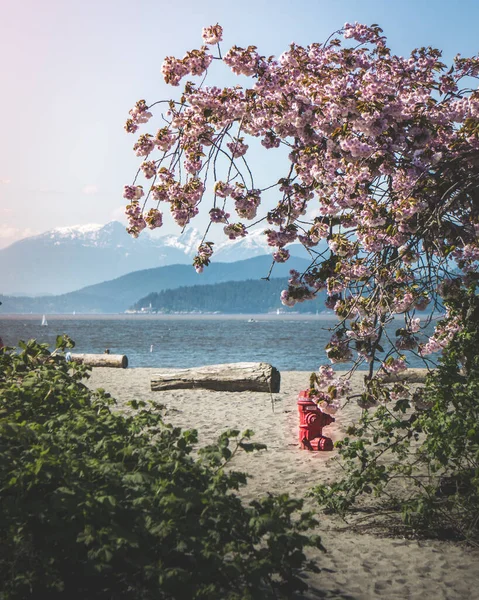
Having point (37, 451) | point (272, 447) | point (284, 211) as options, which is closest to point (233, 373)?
point (272, 447)

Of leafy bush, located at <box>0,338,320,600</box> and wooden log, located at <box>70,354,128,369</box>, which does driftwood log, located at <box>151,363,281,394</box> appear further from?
leafy bush, located at <box>0,338,320,600</box>

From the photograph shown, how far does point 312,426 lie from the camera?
10.1m

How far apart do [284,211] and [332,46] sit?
76.0 inches

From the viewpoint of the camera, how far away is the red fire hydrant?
10.0m

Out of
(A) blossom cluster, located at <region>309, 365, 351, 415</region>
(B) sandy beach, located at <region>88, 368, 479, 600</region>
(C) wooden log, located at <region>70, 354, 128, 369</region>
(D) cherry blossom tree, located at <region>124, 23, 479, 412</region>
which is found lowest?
(B) sandy beach, located at <region>88, 368, 479, 600</region>

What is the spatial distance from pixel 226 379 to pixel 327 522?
9349 millimetres

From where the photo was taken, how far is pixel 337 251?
6551 mm

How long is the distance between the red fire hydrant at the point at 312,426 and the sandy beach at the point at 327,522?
202mm

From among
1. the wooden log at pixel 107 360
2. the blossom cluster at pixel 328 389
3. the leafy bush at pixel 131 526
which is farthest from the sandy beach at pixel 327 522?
the wooden log at pixel 107 360

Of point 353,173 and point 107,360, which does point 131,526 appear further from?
point 107,360

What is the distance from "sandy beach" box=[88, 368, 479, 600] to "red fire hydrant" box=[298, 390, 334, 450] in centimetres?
20

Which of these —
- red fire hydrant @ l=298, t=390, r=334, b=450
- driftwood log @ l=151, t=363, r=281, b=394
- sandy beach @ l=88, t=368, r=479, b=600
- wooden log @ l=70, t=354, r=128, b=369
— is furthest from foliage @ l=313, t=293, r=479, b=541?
wooden log @ l=70, t=354, r=128, b=369

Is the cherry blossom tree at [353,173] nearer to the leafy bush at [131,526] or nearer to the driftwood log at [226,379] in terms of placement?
the leafy bush at [131,526]

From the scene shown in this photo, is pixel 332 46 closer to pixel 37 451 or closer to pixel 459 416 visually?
pixel 459 416
